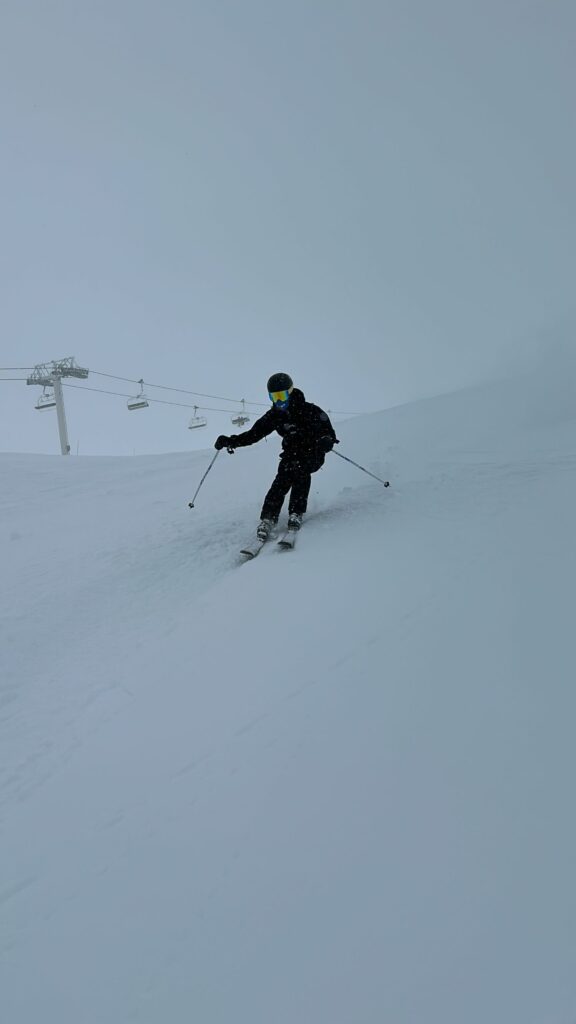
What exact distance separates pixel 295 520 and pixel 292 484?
468mm

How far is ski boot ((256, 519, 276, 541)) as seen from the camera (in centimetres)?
609

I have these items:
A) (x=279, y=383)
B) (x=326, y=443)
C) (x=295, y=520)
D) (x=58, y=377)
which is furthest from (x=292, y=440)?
(x=58, y=377)

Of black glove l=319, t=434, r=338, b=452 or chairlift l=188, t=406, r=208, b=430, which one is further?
chairlift l=188, t=406, r=208, b=430

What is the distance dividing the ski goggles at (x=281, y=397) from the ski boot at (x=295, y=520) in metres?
1.25

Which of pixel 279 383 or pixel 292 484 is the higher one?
pixel 279 383

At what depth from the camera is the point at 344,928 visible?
186 cm

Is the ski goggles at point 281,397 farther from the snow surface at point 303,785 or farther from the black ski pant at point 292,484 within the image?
the snow surface at point 303,785

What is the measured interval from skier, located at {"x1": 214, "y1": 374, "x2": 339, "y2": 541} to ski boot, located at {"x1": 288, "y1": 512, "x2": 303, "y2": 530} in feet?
0.04

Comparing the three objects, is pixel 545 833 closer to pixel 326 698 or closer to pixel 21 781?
pixel 326 698

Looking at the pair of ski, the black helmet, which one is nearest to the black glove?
the black helmet

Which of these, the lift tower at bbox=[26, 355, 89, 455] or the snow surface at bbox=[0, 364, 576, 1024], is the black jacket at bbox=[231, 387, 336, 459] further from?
the lift tower at bbox=[26, 355, 89, 455]

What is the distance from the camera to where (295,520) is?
621 centimetres

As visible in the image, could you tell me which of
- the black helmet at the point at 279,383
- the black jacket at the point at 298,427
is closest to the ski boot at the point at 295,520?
the black jacket at the point at 298,427

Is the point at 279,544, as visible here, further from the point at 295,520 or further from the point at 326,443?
the point at 326,443
